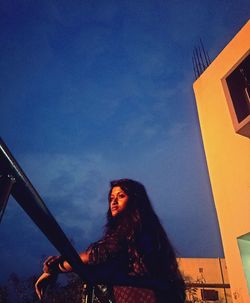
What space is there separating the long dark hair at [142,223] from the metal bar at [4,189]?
1.13 m

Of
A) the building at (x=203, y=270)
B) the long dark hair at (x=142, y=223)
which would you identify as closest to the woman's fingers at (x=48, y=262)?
the long dark hair at (x=142, y=223)

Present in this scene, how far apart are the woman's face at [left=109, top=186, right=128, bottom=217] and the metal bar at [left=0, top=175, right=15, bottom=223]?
1297 millimetres

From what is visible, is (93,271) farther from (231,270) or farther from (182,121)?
(182,121)

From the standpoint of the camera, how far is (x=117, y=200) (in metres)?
1.83

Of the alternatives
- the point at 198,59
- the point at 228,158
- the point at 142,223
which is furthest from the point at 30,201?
the point at 198,59

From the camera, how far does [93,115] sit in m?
106

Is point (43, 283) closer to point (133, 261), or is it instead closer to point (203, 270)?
point (133, 261)

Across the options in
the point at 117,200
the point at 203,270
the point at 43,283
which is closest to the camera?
the point at 43,283

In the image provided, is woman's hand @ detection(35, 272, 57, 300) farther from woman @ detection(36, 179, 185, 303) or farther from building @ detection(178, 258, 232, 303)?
building @ detection(178, 258, 232, 303)

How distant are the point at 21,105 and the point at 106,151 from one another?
4078 cm

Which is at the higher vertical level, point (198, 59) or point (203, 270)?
point (198, 59)

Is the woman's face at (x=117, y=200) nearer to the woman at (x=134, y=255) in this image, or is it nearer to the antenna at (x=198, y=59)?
the woman at (x=134, y=255)

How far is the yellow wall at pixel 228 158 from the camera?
3598 millimetres

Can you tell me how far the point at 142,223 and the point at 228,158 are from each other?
2895mm
